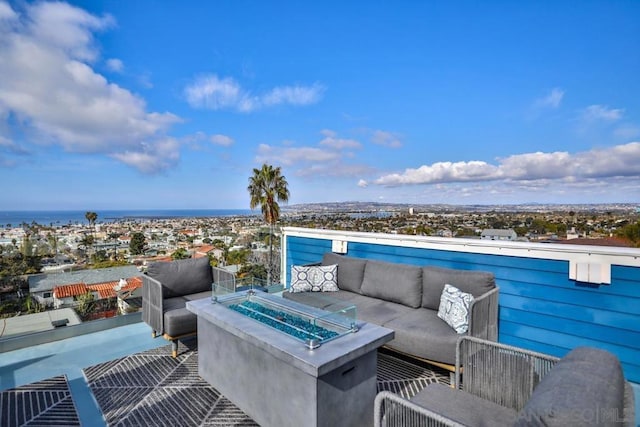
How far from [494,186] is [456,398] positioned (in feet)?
14.1

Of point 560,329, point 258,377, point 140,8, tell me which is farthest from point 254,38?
point 560,329

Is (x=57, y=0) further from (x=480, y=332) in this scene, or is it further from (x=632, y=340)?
(x=632, y=340)

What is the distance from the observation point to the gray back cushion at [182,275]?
11.7 ft

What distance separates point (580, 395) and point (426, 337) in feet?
5.72

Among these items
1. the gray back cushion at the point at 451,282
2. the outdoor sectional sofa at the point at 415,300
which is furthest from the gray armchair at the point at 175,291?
the gray back cushion at the point at 451,282

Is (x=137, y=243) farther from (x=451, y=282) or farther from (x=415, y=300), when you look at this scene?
(x=451, y=282)

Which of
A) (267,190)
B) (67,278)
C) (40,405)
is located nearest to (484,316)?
(40,405)

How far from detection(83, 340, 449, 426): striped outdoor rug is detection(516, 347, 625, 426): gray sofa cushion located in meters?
1.62

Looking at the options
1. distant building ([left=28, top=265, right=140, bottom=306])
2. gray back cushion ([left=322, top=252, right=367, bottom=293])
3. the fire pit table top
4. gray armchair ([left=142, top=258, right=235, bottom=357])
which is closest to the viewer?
the fire pit table top

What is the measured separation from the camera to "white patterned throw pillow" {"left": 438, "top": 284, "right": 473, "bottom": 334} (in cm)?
261

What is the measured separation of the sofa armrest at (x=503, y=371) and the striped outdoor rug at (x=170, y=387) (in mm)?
896

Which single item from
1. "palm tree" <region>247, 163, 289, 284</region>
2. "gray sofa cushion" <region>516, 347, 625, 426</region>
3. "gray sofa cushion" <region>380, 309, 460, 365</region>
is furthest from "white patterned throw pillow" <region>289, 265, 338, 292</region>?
"palm tree" <region>247, 163, 289, 284</region>

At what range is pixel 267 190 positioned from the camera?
7.14m

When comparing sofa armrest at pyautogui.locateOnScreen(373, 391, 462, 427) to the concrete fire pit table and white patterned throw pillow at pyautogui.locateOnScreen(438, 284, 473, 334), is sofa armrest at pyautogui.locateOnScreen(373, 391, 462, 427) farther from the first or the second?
white patterned throw pillow at pyautogui.locateOnScreen(438, 284, 473, 334)
